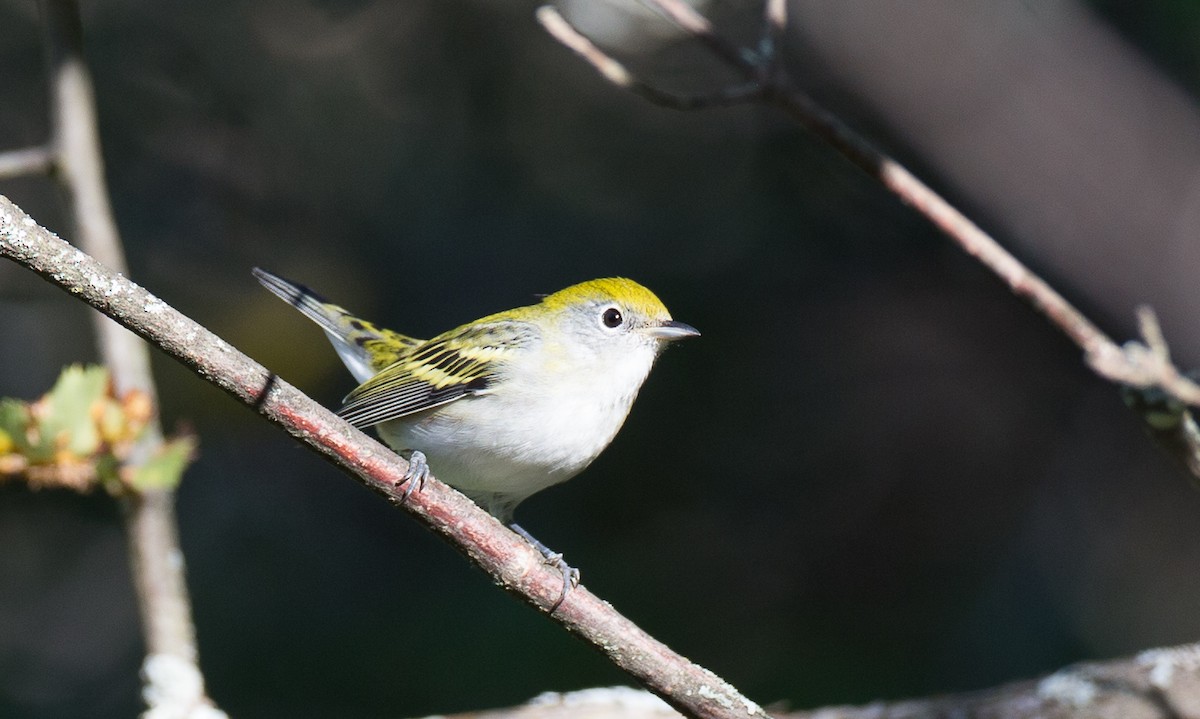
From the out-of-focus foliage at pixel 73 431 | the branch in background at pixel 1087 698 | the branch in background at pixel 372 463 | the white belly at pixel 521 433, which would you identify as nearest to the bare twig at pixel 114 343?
the out-of-focus foliage at pixel 73 431

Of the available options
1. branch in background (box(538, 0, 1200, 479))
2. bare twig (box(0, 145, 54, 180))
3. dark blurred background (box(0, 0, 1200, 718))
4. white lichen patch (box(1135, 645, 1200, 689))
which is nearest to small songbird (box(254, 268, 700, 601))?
branch in background (box(538, 0, 1200, 479))

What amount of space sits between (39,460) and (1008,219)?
4.41 meters

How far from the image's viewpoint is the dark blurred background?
5.28 meters

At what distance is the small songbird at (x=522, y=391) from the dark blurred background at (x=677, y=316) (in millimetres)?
2196

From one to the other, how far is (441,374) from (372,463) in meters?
1.20

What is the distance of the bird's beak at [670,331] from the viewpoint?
11.2 ft

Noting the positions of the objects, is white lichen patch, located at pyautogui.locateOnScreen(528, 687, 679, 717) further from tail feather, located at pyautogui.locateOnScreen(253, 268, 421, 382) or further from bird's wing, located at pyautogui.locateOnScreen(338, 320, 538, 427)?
tail feather, located at pyautogui.locateOnScreen(253, 268, 421, 382)

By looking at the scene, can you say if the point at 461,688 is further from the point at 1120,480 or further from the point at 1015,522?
the point at 1120,480

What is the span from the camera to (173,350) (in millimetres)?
1945

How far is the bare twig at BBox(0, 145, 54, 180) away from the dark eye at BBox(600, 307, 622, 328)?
5.59ft

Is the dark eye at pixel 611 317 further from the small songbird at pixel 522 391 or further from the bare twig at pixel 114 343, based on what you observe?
the bare twig at pixel 114 343

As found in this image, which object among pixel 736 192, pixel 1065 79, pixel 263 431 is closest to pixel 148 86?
pixel 263 431

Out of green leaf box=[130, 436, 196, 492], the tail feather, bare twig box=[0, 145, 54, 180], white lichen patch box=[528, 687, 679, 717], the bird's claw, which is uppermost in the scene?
bare twig box=[0, 145, 54, 180]

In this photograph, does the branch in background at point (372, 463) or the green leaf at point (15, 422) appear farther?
the green leaf at point (15, 422)
